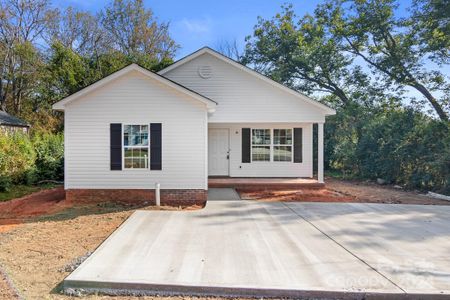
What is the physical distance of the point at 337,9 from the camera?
947 inches

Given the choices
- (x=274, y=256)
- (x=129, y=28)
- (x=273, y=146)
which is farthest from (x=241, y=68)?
(x=129, y=28)

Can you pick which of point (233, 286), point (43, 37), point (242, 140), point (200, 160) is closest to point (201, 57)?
point (242, 140)

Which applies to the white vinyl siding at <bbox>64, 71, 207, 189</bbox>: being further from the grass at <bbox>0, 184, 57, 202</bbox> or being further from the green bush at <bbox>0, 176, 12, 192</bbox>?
the green bush at <bbox>0, 176, 12, 192</bbox>

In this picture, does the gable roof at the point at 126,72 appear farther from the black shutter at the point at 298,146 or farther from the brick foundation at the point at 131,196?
the black shutter at the point at 298,146

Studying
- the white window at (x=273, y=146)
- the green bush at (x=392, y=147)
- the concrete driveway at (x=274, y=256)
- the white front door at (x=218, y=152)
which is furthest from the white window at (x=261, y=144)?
the green bush at (x=392, y=147)

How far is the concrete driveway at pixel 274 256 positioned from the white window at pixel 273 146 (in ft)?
20.1

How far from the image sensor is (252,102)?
1382cm

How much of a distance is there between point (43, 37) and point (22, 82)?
481 centimetres

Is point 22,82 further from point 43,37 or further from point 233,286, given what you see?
point 233,286

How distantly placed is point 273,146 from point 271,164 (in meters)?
0.81

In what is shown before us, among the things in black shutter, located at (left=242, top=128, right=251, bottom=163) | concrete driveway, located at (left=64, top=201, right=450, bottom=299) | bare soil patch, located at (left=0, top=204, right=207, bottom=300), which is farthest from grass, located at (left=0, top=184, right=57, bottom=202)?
black shutter, located at (left=242, top=128, right=251, bottom=163)

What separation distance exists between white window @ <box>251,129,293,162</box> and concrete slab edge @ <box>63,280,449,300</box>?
11.0m

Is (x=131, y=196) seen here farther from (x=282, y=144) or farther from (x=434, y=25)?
(x=434, y=25)

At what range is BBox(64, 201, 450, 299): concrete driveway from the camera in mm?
4609
